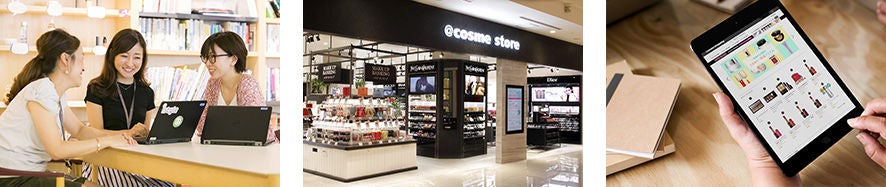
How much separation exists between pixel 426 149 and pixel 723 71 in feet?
24.6

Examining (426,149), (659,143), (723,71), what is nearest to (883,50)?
(723,71)

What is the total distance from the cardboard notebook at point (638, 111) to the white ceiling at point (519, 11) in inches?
159

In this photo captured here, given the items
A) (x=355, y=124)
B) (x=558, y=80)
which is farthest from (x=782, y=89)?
(x=558, y=80)

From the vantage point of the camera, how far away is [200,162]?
4.15 ft

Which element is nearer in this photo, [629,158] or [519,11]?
[629,158]

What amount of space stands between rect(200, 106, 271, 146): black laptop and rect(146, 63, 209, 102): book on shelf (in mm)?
454

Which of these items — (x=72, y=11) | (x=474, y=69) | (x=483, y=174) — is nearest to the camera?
(x=72, y=11)

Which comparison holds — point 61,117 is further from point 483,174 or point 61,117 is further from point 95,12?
point 483,174

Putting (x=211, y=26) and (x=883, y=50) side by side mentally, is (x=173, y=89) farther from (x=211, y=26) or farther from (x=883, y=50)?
(x=883, y=50)

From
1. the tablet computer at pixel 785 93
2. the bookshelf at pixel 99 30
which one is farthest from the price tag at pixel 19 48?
the tablet computer at pixel 785 93

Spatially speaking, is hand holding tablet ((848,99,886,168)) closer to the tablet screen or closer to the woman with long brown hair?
the tablet screen

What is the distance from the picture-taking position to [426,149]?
27.7 ft

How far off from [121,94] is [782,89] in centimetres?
224

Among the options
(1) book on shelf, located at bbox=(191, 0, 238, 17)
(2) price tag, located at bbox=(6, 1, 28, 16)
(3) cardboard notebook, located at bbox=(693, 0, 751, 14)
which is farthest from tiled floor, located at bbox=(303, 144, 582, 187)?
(3) cardboard notebook, located at bbox=(693, 0, 751, 14)
